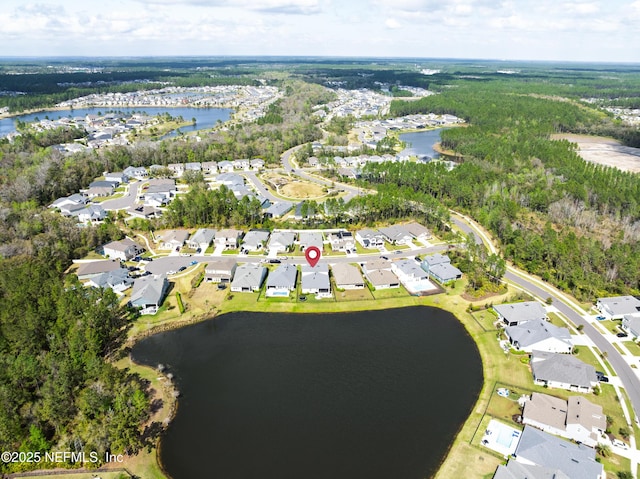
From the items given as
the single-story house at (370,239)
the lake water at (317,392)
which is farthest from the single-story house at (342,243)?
the lake water at (317,392)

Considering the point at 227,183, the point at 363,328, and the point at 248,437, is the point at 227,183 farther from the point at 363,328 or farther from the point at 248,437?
the point at 248,437

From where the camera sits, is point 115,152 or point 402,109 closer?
point 115,152

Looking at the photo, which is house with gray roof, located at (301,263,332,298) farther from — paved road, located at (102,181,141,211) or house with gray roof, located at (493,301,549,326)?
paved road, located at (102,181,141,211)

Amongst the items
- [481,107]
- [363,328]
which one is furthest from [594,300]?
[481,107]

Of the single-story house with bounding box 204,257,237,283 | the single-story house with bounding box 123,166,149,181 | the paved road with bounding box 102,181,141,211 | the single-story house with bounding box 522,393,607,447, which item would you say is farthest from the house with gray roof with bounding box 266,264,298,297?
the single-story house with bounding box 123,166,149,181

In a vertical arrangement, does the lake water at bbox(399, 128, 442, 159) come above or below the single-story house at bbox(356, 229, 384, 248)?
above
